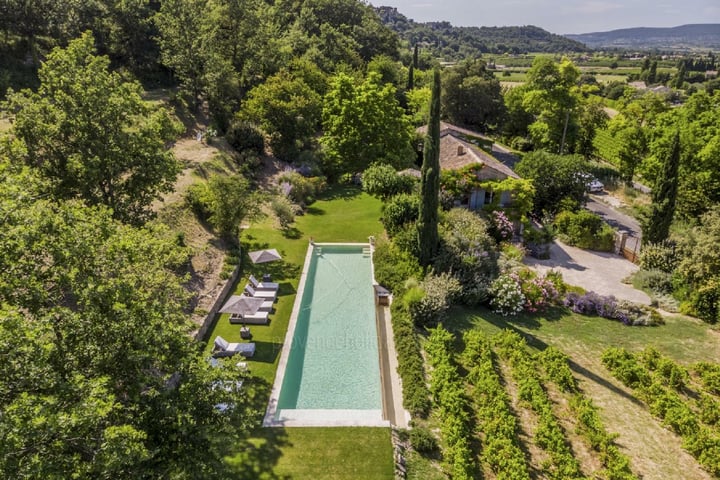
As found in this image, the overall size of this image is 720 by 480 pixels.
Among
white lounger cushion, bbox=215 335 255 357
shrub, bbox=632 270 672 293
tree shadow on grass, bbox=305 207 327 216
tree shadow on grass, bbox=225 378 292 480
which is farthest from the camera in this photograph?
tree shadow on grass, bbox=305 207 327 216

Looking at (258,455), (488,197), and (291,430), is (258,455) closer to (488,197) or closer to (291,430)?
(291,430)

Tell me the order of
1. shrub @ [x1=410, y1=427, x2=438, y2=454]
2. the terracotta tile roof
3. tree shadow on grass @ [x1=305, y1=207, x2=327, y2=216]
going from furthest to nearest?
tree shadow on grass @ [x1=305, y1=207, x2=327, y2=216] < the terracotta tile roof < shrub @ [x1=410, y1=427, x2=438, y2=454]

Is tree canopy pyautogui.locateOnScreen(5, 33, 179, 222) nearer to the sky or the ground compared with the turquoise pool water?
nearer to the sky

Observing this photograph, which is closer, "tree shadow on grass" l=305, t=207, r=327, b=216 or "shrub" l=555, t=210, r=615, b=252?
"shrub" l=555, t=210, r=615, b=252

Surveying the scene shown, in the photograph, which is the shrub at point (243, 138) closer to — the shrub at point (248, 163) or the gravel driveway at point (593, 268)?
the shrub at point (248, 163)

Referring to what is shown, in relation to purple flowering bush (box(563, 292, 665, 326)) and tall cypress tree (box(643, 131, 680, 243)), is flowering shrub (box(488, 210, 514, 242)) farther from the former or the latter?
tall cypress tree (box(643, 131, 680, 243))

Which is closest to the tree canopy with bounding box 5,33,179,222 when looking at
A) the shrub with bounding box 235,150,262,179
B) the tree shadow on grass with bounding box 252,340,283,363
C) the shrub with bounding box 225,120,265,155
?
the tree shadow on grass with bounding box 252,340,283,363

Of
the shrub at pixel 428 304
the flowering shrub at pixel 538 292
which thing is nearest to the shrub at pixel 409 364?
the shrub at pixel 428 304

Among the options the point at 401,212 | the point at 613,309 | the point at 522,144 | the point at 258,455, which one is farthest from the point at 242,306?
the point at 522,144
